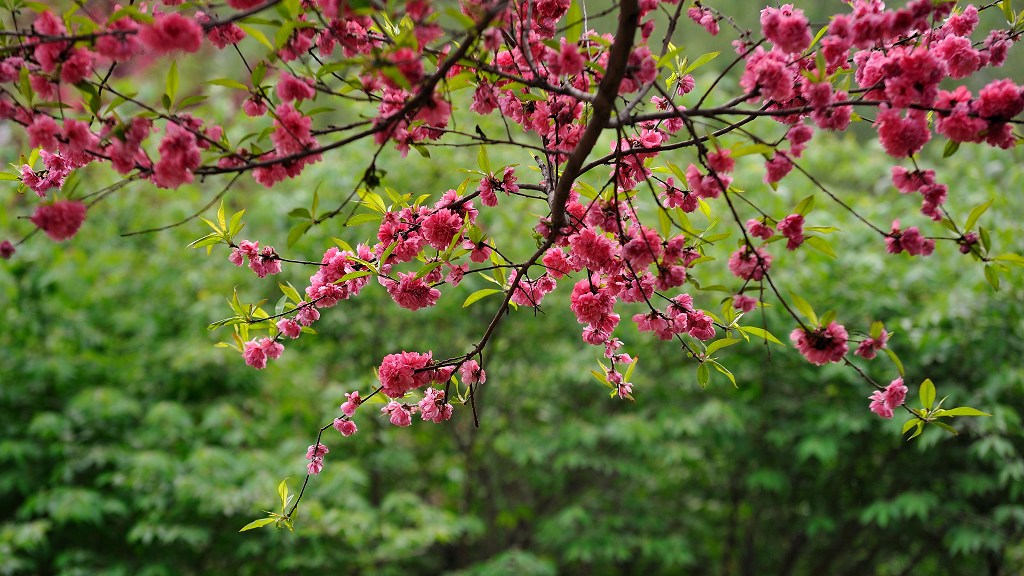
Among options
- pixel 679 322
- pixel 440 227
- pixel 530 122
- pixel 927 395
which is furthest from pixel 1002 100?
pixel 440 227

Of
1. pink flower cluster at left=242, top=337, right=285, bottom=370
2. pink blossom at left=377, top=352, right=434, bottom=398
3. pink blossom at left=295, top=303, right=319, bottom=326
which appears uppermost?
pink blossom at left=295, top=303, right=319, bottom=326

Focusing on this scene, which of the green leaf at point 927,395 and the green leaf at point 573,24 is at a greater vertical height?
the green leaf at point 573,24

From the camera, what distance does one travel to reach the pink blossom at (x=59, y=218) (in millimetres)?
994

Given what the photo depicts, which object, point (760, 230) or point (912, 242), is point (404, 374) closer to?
point (760, 230)

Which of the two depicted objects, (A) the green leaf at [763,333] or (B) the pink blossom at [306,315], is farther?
(B) the pink blossom at [306,315]

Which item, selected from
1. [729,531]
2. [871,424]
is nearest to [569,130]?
[871,424]

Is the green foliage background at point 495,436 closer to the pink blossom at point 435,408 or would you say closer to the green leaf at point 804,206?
the pink blossom at point 435,408

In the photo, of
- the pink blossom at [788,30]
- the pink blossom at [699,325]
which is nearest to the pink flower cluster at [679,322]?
the pink blossom at [699,325]

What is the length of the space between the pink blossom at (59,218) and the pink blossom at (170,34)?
0.23 meters

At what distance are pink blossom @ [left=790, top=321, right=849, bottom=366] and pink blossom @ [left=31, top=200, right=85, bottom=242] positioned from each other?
3.39ft

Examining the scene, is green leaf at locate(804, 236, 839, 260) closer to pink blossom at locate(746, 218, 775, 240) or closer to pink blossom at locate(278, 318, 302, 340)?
pink blossom at locate(746, 218, 775, 240)

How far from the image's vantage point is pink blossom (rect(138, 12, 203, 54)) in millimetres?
983

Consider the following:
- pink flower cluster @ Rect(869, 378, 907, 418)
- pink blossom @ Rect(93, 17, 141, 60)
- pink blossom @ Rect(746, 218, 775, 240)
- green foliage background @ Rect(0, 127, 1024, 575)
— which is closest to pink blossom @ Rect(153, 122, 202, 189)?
pink blossom @ Rect(93, 17, 141, 60)

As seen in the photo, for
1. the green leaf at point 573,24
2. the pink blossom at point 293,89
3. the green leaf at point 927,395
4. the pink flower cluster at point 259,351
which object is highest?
the green leaf at point 573,24
